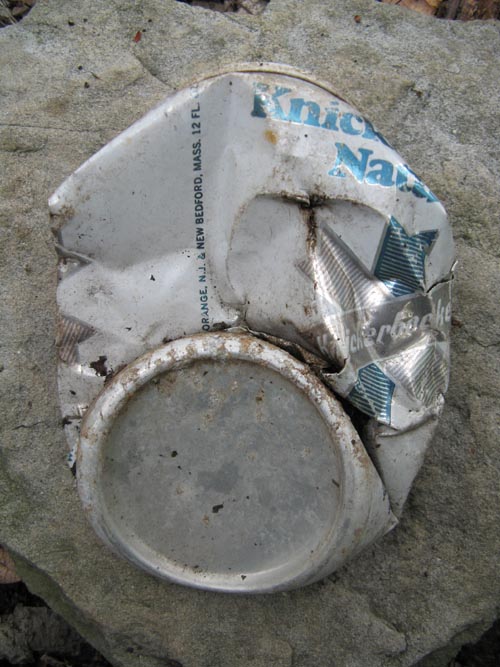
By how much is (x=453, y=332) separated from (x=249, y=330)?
0.52m

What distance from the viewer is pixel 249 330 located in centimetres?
147

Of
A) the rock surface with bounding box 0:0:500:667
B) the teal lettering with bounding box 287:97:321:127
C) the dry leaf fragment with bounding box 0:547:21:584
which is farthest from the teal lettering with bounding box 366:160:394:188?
the dry leaf fragment with bounding box 0:547:21:584

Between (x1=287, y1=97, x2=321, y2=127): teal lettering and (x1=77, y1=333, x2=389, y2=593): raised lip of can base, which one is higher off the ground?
(x1=287, y1=97, x2=321, y2=127): teal lettering

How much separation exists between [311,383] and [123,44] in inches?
40.0

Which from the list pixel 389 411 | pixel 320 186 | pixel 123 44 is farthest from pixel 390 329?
pixel 123 44

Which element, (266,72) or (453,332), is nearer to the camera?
(266,72)

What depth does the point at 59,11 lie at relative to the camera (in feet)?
5.77

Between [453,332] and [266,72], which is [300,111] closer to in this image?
[266,72]

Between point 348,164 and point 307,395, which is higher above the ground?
point 348,164

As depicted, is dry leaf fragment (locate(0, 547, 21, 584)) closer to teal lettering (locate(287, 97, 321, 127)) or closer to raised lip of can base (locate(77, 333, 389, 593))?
raised lip of can base (locate(77, 333, 389, 593))

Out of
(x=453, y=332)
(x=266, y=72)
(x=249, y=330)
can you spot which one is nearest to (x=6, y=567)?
(x=249, y=330)

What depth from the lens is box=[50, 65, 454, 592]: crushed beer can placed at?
1387 millimetres

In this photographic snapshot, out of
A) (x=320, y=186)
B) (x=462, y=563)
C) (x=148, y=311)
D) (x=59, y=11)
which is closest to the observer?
(x=320, y=186)

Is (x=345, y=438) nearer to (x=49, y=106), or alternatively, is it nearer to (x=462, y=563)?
(x=462, y=563)
